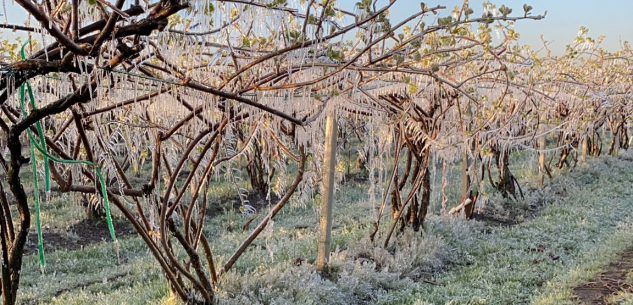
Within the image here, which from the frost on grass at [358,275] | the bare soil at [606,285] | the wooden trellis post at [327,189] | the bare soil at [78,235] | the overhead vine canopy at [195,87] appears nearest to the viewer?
the overhead vine canopy at [195,87]

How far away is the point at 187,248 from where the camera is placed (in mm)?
A: 4246

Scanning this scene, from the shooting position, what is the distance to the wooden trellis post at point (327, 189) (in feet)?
18.0

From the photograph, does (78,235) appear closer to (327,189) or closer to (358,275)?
(327,189)

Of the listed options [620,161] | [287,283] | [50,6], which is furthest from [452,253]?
[620,161]

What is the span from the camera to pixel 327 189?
217 inches

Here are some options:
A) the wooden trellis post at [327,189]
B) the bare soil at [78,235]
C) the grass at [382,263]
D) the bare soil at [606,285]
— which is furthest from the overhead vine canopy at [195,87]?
the bare soil at [78,235]

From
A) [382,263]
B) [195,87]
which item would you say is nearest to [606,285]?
[382,263]

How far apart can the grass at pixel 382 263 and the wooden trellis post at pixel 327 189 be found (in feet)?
0.56

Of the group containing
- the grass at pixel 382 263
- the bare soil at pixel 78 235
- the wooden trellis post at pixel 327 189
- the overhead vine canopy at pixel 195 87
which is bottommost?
the bare soil at pixel 78 235

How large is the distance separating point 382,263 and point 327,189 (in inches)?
47.2

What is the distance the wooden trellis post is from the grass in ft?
0.56

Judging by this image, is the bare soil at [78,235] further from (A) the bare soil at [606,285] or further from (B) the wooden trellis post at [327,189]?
(A) the bare soil at [606,285]

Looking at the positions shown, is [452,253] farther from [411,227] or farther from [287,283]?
[287,283]

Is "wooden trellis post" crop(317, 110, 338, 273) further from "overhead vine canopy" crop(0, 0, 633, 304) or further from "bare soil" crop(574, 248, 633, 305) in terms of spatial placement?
"bare soil" crop(574, 248, 633, 305)
